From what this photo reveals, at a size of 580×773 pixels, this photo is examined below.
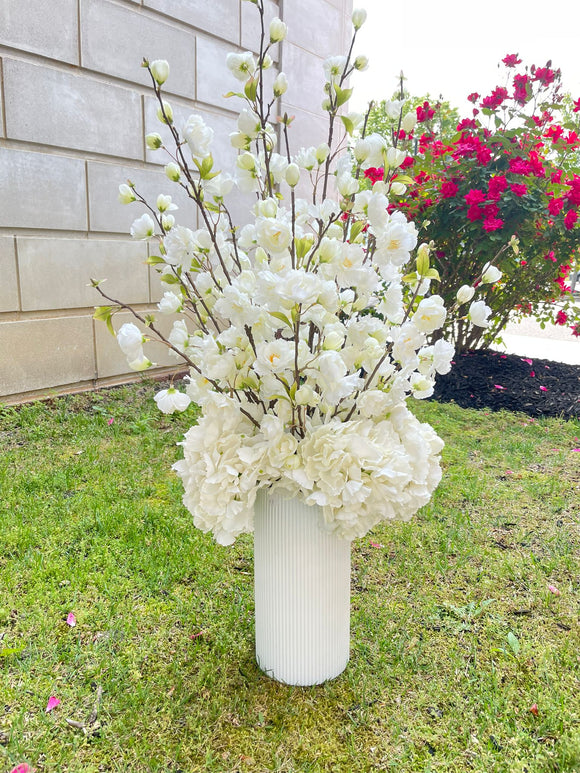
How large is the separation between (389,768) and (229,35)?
4.94 meters

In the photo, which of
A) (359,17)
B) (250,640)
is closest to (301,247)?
(359,17)

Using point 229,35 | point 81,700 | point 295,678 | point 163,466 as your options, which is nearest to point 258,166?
point 295,678

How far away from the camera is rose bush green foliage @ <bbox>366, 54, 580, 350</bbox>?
14.8 ft

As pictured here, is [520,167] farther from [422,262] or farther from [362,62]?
[422,262]

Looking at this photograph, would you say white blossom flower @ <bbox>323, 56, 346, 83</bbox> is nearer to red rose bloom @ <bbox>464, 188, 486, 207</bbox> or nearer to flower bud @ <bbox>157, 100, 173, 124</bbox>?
flower bud @ <bbox>157, 100, 173, 124</bbox>

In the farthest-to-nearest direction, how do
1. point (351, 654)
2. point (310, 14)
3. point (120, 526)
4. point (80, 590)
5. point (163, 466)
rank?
point (310, 14), point (163, 466), point (120, 526), point (80, 590), point (351, 654)

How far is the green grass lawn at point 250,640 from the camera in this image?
1402 millimetres

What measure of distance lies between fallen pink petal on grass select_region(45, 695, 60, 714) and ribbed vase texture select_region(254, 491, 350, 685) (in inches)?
20.8

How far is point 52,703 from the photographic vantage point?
1.50m

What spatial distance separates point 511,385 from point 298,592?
Answer: 13.0ft

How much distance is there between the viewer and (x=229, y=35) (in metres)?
4.64

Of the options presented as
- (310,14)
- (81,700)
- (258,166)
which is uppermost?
(310,14)

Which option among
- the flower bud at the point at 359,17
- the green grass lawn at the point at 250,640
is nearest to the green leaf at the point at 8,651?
the green grass lawn at the point at 250,640

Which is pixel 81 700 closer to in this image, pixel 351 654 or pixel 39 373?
pixel 351 654
